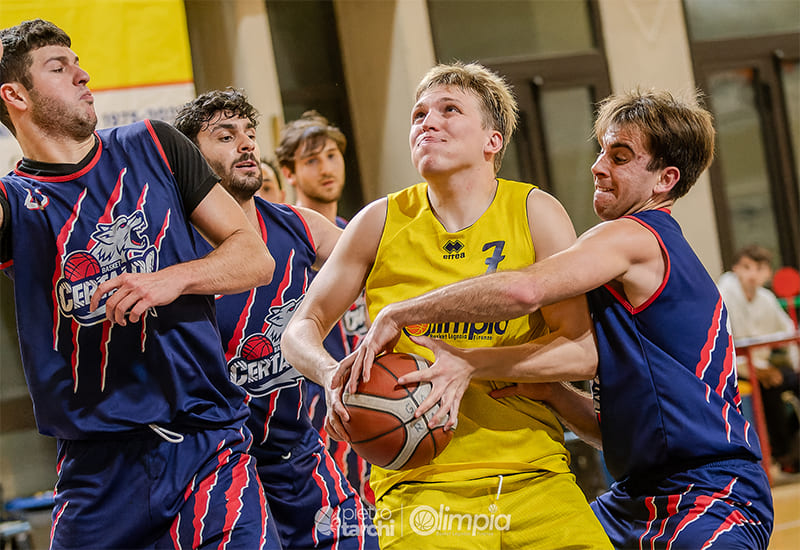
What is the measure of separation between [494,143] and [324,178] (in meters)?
1.67

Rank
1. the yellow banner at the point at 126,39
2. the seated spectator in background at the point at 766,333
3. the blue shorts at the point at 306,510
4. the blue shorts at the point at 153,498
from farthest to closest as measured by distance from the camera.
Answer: the seated spectator in background at the point at 766,333 < the yellow banner at the point at 126,39 < the blue shorts at the point at 306,510 < the blue shorts at the point at 153,498

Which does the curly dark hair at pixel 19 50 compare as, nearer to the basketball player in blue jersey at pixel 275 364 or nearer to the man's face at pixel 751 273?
the basketball player in blue jersey at pixel 275 364

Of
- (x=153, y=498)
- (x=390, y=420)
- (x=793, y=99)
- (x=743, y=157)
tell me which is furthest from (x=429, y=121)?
(x=793, y=99)

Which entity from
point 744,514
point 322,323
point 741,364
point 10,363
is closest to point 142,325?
point 322,323

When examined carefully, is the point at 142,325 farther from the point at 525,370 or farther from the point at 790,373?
the point at 790,373

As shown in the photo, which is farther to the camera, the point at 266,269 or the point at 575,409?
the point at 575,409

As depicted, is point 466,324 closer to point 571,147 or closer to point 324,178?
point 324,178

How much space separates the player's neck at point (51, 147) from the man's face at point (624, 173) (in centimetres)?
139

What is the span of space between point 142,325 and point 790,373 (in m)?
5.71

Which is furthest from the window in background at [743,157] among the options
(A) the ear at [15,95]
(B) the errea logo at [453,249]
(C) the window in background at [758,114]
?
(A) the ear at [15,95]

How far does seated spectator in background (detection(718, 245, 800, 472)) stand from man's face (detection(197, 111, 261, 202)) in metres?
4.75

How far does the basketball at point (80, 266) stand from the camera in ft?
7.54

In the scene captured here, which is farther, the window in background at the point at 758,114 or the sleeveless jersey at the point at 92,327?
the window in background at the point at 758,114

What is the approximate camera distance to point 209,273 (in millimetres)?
2287
